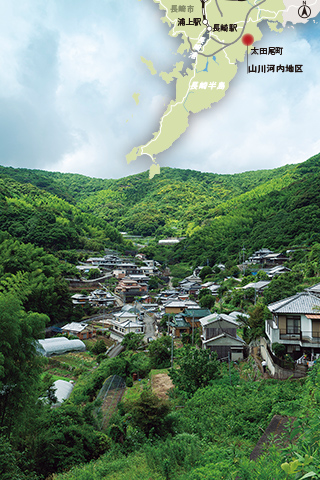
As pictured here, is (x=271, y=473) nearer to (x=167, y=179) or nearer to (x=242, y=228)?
(x=242, y=228)

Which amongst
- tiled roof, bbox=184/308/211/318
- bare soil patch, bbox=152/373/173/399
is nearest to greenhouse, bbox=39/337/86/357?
tiled roof, bbox=184/308/211/318

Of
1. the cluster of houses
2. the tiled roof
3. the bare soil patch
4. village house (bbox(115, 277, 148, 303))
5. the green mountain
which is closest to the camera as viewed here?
the cluster of houses

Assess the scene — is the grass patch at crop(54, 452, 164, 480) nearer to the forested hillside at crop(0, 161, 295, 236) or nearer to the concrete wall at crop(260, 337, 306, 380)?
the concrete wall at crop(260, 337, 306, 380)

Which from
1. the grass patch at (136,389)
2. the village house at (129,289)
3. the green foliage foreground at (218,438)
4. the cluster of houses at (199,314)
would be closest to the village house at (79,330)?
the cluster of houses at (199,314)

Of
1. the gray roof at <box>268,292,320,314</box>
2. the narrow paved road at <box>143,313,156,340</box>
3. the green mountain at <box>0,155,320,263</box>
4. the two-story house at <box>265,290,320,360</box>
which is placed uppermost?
the green mountain at <box>0,155,320,263</box>

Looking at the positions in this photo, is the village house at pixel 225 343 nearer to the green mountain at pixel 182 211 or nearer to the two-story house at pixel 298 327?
the two-story house at pixel 298 327
